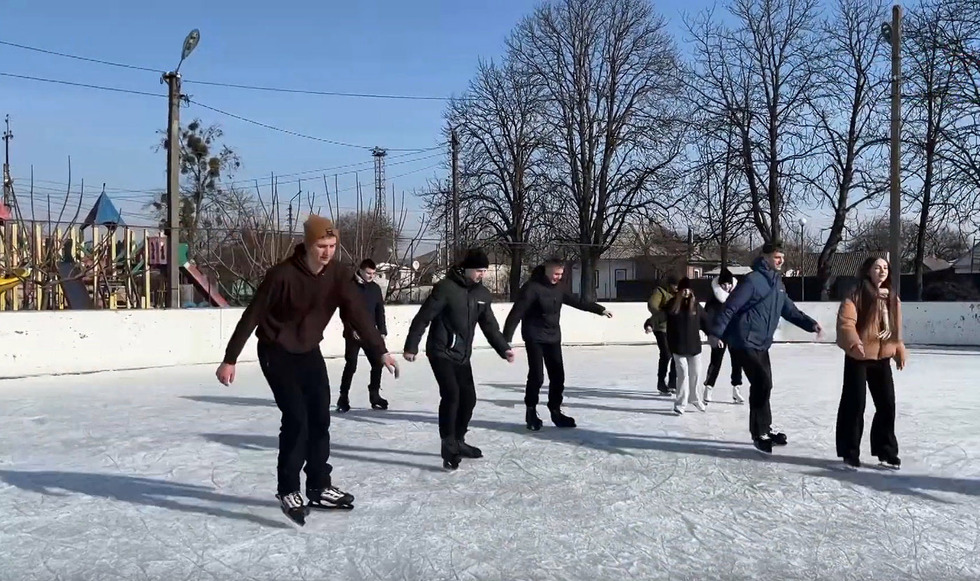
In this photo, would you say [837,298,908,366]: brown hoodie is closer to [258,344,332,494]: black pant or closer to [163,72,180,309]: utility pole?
[258,344,332,494]: black pant

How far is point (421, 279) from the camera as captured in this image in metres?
18.7

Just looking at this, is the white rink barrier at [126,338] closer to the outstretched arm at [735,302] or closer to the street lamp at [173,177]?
the street lamp at [173,177]

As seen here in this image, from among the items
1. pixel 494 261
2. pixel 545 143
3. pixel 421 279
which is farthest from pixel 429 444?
pixel 545 143

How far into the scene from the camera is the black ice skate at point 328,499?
16.7 feet

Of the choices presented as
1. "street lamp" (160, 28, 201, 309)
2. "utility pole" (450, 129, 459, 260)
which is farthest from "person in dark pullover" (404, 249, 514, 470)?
"utility pole" (450, 129, 459, 260)

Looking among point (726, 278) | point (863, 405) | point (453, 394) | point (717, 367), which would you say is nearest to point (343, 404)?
point (453, 394)

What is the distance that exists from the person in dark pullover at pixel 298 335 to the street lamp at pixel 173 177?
11084 millimetres

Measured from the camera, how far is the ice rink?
14.1ft

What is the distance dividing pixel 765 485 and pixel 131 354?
10442 mm

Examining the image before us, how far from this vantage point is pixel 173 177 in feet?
50.8

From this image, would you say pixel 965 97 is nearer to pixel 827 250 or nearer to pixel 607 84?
pixel 827 250

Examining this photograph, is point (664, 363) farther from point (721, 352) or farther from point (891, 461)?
point (891, 461)

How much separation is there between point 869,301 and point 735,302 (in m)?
0.93

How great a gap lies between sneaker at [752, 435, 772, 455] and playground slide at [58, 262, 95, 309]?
13.6m
